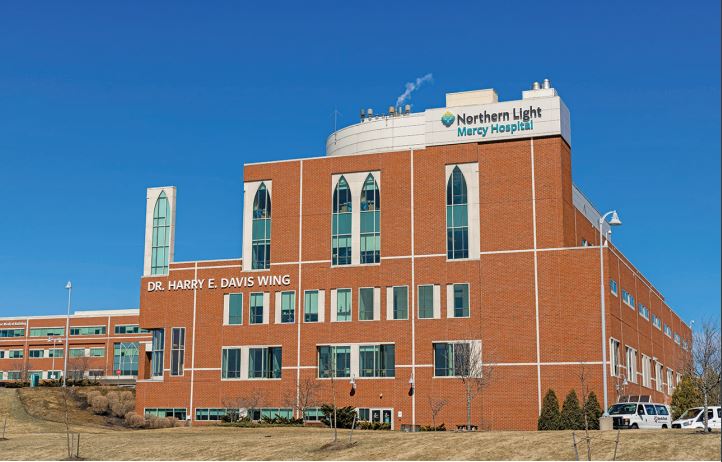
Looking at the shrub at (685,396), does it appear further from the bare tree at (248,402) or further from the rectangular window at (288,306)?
the bare tree at (248,402)

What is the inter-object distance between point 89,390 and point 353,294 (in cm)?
3851

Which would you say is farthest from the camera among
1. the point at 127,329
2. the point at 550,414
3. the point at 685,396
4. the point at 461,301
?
the point at 127,329

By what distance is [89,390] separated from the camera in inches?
4094

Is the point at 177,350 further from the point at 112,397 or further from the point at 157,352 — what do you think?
the point at 112,397

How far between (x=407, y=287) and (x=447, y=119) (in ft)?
46.6

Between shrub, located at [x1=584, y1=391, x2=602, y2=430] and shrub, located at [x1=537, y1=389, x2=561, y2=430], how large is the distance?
265 cm

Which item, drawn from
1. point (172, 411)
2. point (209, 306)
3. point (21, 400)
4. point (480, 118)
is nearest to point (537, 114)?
point (480, 118)

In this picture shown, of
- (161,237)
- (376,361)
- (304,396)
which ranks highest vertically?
(161,237)

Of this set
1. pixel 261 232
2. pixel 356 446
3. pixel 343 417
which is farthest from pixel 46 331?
pixel 356 446

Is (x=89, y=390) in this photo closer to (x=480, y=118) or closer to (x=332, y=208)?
(x=332, y=208)

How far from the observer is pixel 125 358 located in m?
147

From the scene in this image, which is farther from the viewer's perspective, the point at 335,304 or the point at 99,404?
the point at 99,404

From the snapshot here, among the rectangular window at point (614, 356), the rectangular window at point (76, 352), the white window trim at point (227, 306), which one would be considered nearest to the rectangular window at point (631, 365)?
the rectangular window at point (614, 356)

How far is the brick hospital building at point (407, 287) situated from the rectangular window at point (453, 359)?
0.20 metres
